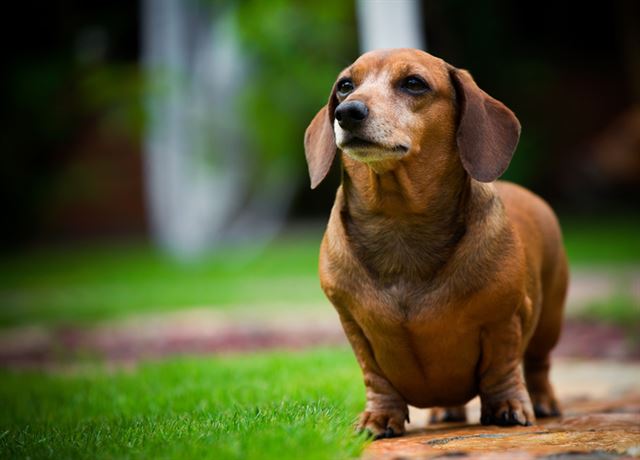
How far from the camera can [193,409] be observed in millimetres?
3850

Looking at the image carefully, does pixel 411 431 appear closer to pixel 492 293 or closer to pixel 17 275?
pixel 492 293

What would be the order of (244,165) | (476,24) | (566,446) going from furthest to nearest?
(476,24), (244,165), (566,446)

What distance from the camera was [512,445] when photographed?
2.97 m

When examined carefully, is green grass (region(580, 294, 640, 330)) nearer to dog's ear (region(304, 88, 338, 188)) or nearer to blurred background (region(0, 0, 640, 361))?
blurred background (region(0, 0, 640, 361))

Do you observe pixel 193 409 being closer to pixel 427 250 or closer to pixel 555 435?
pixel 427 250

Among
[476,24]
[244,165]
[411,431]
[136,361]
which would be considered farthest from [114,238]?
[411,431]

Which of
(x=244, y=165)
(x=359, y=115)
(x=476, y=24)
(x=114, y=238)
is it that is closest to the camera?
(x=359, y=115)

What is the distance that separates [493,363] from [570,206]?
659 inches

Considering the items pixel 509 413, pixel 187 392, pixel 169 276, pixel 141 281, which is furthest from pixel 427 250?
pixel 169 276

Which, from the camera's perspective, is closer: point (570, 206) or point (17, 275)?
point (17, 275)

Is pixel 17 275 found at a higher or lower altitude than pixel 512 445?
lower

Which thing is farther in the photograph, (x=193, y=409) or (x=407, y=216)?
(x=193, y=409)

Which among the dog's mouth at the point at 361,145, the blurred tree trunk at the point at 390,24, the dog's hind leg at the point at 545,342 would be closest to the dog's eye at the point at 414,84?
the dog's mouth at the point at 361,145

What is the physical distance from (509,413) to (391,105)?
1203 millimetres
